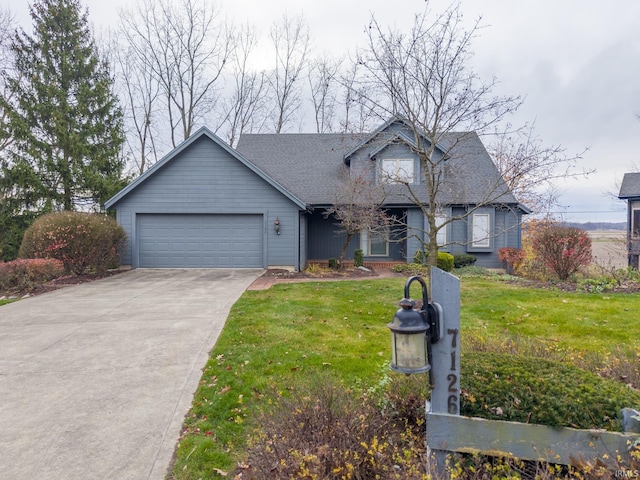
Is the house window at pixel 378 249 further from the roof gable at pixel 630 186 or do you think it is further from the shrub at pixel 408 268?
the roof gable at pixel 630 186

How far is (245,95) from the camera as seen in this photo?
1041 inches

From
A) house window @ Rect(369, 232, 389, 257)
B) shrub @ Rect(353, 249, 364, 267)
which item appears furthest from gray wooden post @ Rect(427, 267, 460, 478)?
house window @ Rect(369, 232, 389, 257)

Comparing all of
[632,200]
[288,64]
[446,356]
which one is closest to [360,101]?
[446,356]

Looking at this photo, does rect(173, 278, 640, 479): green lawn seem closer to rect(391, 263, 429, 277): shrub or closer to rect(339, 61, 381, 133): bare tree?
rect(339, 61, 381, 133): bare tree

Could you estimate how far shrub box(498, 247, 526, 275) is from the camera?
46.1ft

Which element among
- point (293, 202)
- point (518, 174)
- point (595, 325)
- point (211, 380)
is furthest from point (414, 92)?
point (293, 202)

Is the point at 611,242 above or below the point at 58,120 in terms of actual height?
below

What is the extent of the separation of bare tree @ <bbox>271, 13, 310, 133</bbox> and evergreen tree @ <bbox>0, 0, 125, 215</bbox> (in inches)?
430

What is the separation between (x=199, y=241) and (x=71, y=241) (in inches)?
172

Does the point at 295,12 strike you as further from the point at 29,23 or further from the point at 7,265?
the point at 7,265

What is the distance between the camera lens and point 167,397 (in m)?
3.90

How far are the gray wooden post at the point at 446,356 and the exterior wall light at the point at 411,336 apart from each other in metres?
0.09

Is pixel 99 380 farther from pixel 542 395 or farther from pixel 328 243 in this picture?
pixel 328 243

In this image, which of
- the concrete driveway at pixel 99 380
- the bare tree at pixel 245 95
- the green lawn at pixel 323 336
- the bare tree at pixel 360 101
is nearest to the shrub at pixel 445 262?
the green lawn at pixel 323 336
